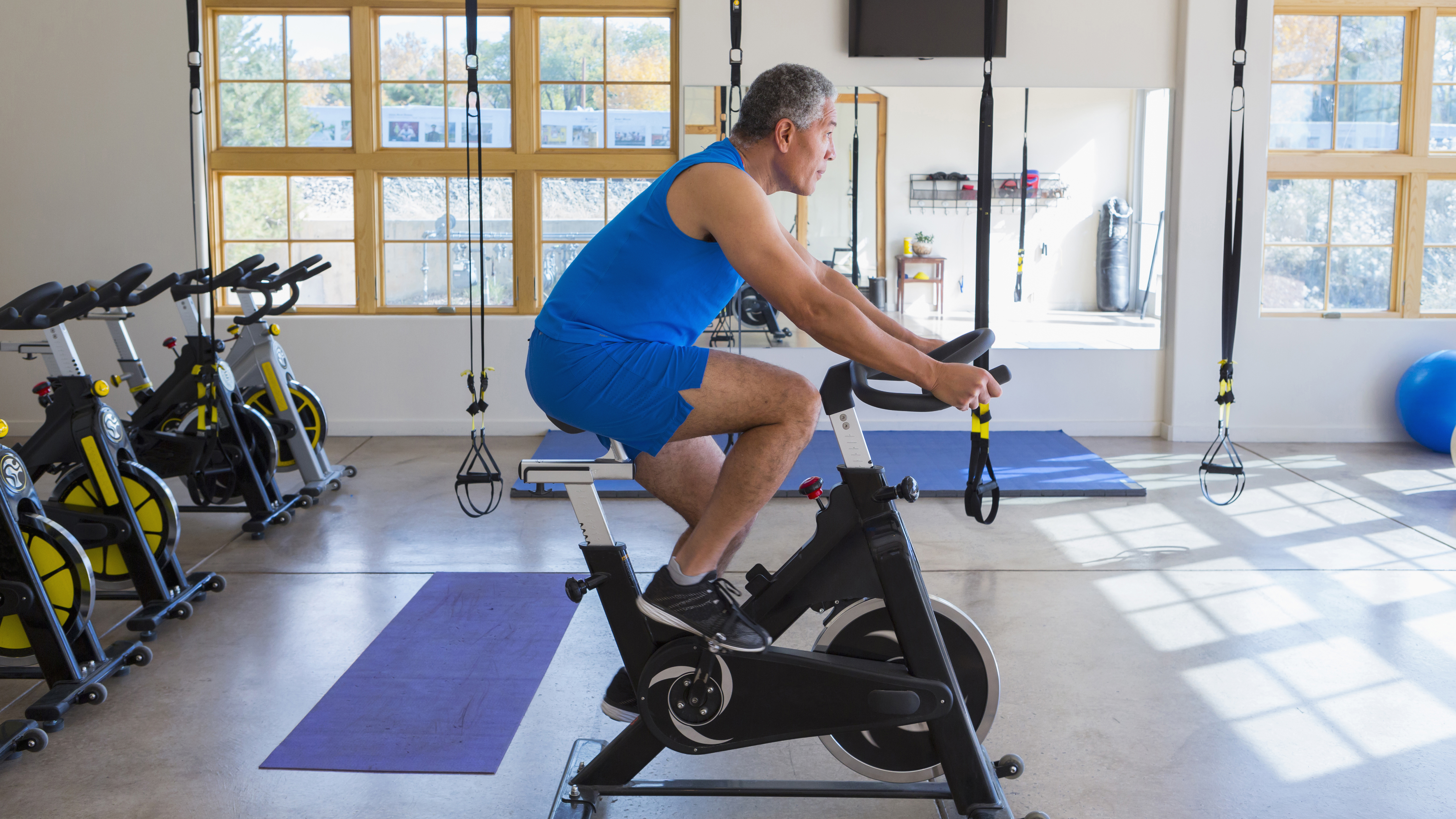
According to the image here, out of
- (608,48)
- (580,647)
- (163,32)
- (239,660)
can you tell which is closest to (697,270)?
(580,647)

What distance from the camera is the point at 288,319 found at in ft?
22.0

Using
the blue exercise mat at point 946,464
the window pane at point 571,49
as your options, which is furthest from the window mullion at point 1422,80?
the window pane at point 571,49

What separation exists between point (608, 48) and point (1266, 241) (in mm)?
4284

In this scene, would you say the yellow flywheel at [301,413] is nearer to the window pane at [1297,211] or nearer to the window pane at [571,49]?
the window pane at [571,49]

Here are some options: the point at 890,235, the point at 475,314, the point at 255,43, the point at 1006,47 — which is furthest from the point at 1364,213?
the point at 255,43

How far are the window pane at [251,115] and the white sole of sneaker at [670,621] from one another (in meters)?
5.59

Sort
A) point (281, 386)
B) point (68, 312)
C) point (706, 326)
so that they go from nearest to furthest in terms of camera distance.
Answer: point (706, 326)
point (68, 312)
point (281, 386)

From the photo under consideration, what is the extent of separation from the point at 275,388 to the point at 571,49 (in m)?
2.87

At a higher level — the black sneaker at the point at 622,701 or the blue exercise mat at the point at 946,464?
the black sneaker at the point at 622,701

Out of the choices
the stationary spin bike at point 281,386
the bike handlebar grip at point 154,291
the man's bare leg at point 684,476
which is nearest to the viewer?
the man's bare leg at point 684,476

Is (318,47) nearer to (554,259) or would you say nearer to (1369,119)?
(554,259)

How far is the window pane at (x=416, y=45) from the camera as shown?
666cm

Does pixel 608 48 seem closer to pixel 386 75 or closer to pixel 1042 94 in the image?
pixel 386 75

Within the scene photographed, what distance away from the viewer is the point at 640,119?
6746 mm
